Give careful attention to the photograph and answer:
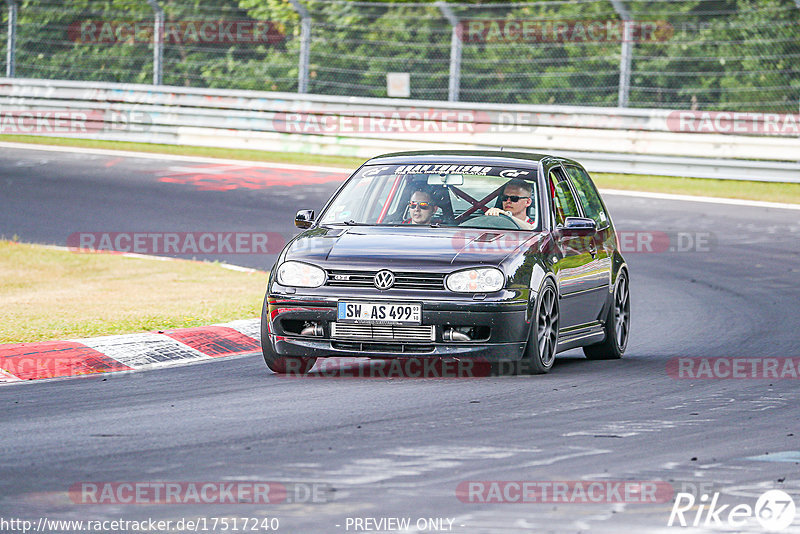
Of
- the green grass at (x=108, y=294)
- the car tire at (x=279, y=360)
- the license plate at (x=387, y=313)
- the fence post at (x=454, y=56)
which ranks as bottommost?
the green grass at (x=108, y=294)

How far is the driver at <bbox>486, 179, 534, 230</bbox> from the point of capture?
384 inches

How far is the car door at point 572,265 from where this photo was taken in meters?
9.70

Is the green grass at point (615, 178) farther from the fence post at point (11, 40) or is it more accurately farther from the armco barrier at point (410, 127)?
the fence post at point (11, 40)

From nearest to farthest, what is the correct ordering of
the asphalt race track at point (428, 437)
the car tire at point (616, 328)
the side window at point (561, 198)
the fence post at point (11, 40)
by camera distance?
the asphalt race track at point (428, 437)
the side window at point (561, 198)
the car tire at point (616, 328)
the fence post at point (11, 40)

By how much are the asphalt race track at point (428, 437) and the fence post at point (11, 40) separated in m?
17.9

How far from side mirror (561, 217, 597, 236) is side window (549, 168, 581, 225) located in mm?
117

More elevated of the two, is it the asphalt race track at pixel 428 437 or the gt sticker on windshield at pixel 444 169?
the gt sticker on windshield at pixel 444 169

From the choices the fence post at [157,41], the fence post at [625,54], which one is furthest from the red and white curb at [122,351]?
the fence post at [157,41]

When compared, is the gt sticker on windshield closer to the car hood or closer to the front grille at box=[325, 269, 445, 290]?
the car hood

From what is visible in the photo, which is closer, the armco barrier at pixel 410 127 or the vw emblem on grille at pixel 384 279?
the vw emblem on grille at pixel 384 279

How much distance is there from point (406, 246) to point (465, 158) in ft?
Result: 4.82

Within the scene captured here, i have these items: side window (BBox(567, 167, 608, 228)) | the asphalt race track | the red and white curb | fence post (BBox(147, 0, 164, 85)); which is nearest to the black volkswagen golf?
side window (BBox(567, 167, 608, 228))

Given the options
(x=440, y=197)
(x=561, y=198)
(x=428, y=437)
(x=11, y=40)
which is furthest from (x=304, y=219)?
(x=11, y=40)

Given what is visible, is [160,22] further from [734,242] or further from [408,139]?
[734,242]
